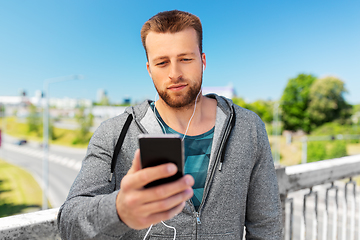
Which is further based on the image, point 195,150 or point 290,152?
point 290,152

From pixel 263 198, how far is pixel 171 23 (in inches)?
43.4

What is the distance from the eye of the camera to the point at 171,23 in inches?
50.1

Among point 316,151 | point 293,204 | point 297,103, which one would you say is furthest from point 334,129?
point 293,204

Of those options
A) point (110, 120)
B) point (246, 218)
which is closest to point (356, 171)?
point (246, 218)

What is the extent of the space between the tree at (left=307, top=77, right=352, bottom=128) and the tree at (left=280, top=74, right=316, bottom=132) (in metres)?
2.46

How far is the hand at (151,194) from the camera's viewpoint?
60cm

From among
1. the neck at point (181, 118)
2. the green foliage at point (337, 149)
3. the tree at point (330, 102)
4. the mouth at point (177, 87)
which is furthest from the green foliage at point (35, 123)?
the mouth at point (177, 87)

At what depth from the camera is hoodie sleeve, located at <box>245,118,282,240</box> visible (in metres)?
1.37

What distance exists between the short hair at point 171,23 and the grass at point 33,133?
65.0 metres

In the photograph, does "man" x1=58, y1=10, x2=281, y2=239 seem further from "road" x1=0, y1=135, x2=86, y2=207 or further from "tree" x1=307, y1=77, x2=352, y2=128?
"tree" x1=307, y1=77, x2=352, y2=128

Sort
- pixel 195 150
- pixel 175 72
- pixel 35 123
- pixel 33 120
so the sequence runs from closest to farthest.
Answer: pixel 175 72, pixel 195 150, pixel 33 120, pixel 35 123

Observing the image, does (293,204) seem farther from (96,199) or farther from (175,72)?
(96,199)

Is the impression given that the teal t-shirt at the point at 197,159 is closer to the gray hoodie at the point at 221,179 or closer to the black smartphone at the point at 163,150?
the gray hoodie at the point at 221,179

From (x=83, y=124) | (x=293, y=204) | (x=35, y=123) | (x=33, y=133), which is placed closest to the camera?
(x=293, y=204)
